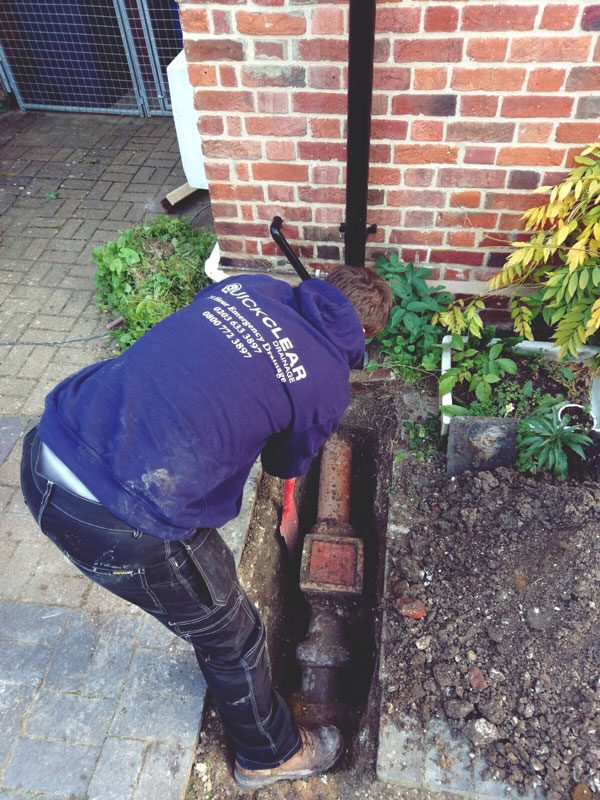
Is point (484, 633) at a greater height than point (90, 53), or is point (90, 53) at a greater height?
point (90, 53)

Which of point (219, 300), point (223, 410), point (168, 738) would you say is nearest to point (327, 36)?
point (219, 300)

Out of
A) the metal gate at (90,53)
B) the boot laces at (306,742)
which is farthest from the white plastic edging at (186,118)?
the boot laces at (306,742)

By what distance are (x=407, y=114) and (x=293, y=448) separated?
5.31 ft

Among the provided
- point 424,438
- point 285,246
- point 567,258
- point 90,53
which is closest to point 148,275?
point 285,246

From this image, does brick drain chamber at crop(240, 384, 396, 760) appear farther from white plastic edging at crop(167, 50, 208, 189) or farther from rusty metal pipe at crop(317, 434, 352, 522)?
white plastic edging at crop(167, 50, 208, 189)

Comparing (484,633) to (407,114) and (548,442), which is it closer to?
(548,442)

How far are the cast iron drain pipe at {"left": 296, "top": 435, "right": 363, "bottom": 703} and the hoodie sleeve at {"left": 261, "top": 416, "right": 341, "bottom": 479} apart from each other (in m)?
0.90

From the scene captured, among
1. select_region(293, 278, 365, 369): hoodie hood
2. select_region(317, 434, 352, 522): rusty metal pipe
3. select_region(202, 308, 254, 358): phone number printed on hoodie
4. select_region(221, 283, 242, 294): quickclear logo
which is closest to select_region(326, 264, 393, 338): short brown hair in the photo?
select_region(293, 278, 365, 369): hoodie hood

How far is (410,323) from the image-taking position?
118 inches

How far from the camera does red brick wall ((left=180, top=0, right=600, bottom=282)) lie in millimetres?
2328

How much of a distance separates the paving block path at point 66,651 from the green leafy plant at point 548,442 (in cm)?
129

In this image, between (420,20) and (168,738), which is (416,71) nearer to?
(420,20)

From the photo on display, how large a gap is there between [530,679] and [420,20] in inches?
99.5

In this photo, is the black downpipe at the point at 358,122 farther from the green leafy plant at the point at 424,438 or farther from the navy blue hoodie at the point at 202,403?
the navy blue hoodie at the point at 202,403
